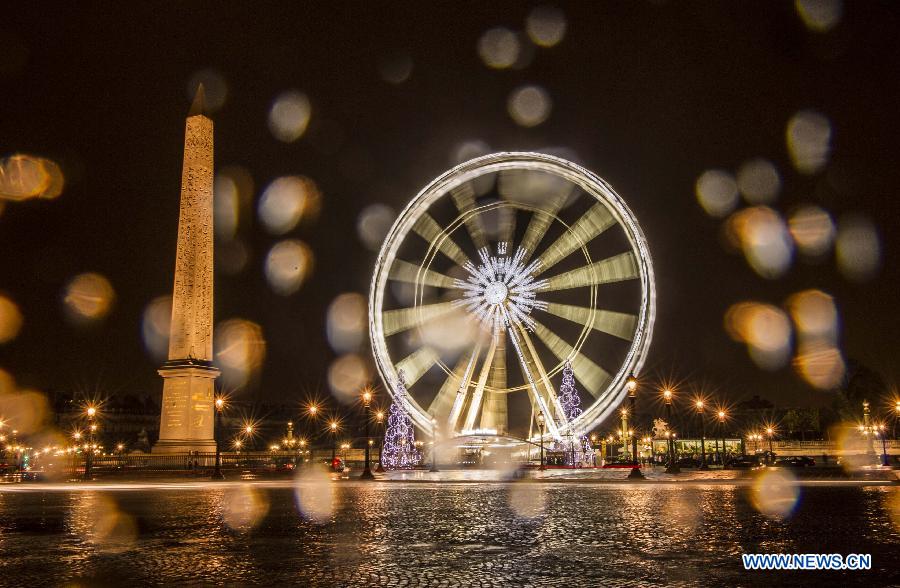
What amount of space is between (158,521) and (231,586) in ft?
22.0

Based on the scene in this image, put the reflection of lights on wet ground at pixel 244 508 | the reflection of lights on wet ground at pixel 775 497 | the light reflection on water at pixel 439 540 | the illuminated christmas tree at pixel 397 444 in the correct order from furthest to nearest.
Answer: the illuminated christmas tree at pixel 397 444 → the reflection of lights on wet ground at pixel 775 497 → the reflection of lights on wet ground at pixel 244 508 → the light reflection on water at pixel 439 540

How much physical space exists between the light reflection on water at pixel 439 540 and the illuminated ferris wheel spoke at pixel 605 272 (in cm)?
1624

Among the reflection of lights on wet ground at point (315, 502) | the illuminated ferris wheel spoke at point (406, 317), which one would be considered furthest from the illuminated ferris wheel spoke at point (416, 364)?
the reflection of lights on wet ground at point (315, 502)

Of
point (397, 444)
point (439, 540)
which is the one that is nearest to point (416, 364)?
point (397, 444)

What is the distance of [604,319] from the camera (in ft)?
107

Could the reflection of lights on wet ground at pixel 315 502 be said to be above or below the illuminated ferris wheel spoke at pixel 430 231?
below

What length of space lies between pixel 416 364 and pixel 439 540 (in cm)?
2488

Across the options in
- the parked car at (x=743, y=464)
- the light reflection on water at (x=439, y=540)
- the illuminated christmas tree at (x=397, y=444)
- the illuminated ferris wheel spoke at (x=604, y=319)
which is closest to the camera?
the light reflection on water at (x=439, y=540)

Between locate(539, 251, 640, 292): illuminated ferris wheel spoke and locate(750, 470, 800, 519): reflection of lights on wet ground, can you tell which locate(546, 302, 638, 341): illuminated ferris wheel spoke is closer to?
locate(539, 251, 640, 292): illuminated ferris wheel spoke

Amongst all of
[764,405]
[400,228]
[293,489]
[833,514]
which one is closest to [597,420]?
[400,228]

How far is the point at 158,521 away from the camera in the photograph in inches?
504

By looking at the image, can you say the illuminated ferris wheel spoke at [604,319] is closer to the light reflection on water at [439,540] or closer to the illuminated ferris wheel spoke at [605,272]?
the illuminated ferris wheel spoke at [605,272]

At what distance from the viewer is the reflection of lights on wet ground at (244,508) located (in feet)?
40.9

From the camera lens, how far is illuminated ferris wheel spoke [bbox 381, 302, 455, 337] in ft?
113
